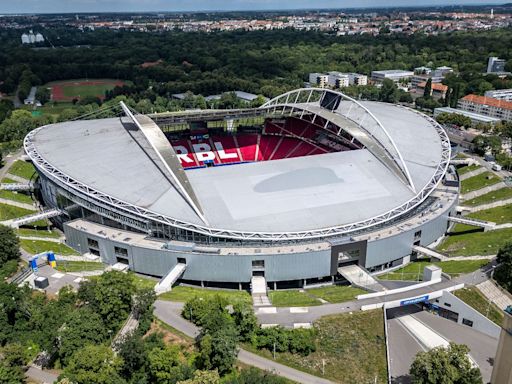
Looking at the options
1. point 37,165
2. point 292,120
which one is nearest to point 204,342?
point 37,165

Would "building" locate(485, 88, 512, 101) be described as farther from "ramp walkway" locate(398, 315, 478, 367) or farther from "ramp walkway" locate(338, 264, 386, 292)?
"ramp walkway" locate(398, 315, 478, 367)

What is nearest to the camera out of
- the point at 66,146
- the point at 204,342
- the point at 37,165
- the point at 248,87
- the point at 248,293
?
the point at 204,342

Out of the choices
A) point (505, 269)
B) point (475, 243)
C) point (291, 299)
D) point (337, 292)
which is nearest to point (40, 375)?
point (291, 299)

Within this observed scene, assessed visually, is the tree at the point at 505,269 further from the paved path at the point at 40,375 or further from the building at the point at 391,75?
the building at the point at 391,75

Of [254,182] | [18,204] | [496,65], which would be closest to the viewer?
[254,182]

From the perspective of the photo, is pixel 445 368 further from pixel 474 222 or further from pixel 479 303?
pixel 474 222

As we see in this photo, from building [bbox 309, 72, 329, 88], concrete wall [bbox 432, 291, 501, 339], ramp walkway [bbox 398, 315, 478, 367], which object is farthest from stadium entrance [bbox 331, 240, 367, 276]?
building [bbox 309, 72, 329, 88]

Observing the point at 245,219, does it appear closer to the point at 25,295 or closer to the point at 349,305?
the point at 349,305
